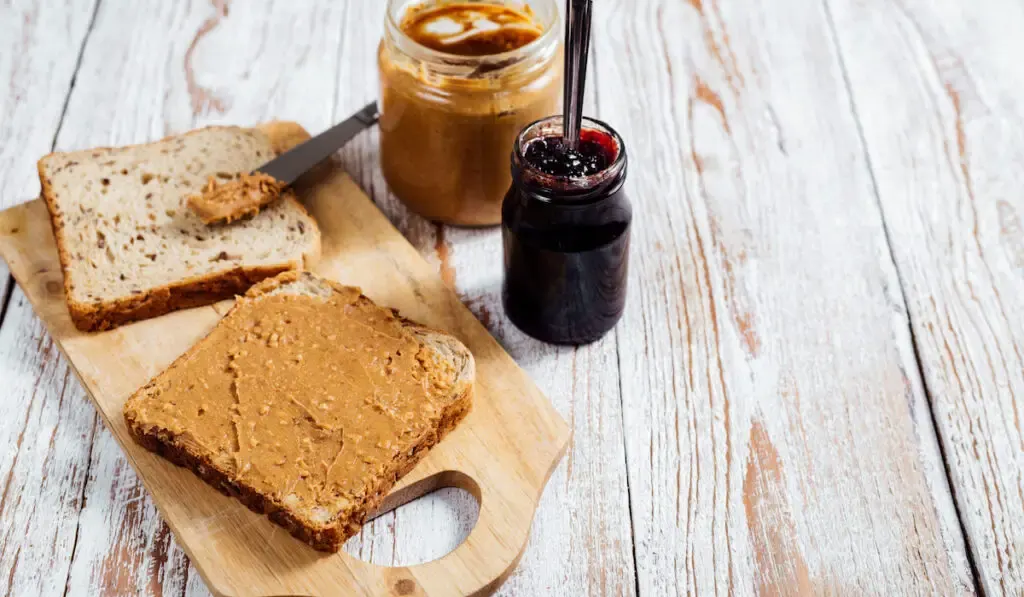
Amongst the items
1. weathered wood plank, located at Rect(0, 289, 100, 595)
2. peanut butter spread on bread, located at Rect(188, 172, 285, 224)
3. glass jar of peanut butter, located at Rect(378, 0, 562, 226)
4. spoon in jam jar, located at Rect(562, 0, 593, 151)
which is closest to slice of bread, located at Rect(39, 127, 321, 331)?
peanut butter spread on bread, located at Rect(188, 172, 285, 224)

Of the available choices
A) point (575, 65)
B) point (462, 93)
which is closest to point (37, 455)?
point (462, 93)

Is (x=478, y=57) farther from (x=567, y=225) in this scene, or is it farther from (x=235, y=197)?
(x=235, y=197)

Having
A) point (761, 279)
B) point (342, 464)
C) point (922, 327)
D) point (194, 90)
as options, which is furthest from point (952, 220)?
point (194, 90)

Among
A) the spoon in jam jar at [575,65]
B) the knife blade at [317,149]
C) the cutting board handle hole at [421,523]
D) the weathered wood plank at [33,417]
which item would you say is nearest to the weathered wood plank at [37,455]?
the weathered wood plank at [33,417]

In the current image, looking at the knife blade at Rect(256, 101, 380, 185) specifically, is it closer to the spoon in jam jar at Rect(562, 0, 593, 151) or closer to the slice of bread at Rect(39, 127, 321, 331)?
the slice of bread at Rect(39, 127, 321, 331)

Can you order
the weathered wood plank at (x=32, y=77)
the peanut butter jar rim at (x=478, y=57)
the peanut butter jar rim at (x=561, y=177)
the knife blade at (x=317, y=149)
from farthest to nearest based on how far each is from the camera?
the weathered wood plank at (x=32, y=77) → the knife blade at (x=317, y=149) → the peanut butter jar rim at (x=478, y=57) → the peanut butter jar rim at (x=561, y=177)

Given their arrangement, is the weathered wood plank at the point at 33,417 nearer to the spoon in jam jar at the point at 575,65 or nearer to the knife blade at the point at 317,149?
the knife blade at the point at 317,149
